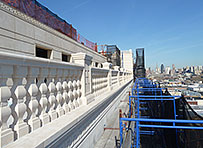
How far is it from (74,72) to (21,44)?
116 inches

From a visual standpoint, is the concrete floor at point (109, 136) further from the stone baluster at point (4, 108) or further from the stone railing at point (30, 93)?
the stone baluster at point (4, 108)

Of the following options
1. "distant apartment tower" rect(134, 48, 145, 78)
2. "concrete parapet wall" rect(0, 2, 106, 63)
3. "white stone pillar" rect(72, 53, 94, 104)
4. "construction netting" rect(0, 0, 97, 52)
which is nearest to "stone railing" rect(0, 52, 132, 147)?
"white stone pillar" rect(72, 53, 94, 104)

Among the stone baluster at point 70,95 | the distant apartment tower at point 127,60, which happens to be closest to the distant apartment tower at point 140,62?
the distant apartment tower at point 127,60

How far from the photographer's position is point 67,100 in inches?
134

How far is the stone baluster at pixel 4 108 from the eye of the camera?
5.65 ft

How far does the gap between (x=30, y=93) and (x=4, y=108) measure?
1.61 feet

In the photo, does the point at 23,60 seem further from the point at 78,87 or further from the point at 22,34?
the point at 22,34

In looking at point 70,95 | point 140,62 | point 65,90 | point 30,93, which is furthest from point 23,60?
point 140,62

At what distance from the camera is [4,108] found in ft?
5.78

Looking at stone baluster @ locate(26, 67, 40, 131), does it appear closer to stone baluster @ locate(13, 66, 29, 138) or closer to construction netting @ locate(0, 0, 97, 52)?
stone baluster @ locate(13, 66, 29, 138)

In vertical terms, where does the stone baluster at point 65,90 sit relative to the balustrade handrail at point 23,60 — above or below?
below

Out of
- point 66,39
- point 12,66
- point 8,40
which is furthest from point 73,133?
point 66,39

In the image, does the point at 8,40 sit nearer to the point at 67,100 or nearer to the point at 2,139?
the point at 67,100

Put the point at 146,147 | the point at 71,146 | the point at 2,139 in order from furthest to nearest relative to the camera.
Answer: the point at 146,147 → the point at 71,146 → the point at 2,139
